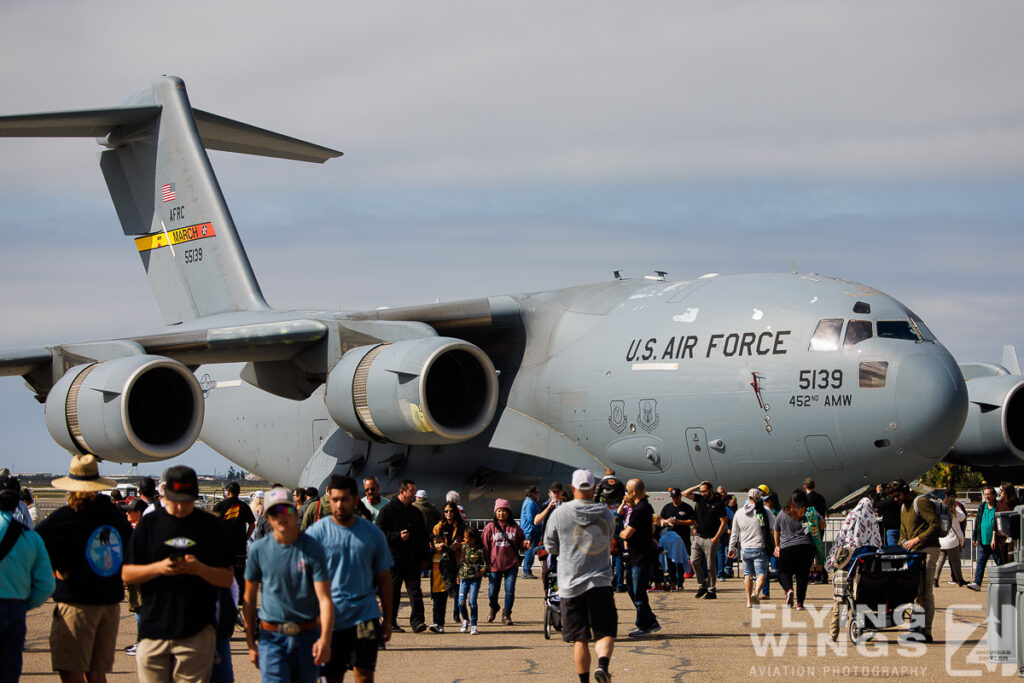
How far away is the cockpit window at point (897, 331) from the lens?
13.9 metres

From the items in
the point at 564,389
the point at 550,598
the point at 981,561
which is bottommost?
the point at 981,561

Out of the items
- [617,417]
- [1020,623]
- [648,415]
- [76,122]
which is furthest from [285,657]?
[76,122]

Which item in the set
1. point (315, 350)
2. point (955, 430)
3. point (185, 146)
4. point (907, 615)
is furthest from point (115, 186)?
point (907, 615)

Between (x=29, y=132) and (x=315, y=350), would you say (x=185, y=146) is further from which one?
(x=315, y=350)

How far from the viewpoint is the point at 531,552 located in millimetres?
16562

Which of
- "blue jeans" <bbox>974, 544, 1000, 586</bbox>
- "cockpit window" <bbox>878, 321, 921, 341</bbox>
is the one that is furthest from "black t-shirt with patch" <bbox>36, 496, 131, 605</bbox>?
"blue jeans" <bbox>974, 544, 1000, 586</bbox>

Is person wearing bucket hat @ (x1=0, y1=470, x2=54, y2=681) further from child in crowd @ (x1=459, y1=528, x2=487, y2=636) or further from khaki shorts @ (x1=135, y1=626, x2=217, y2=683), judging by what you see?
child in crowd @ (x1=459, y1=528, x2=487, y2=636)

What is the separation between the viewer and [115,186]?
73.7ft

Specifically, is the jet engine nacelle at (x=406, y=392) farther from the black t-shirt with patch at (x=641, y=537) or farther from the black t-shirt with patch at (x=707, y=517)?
the black t-shirt with patch at (x=641, y=537)

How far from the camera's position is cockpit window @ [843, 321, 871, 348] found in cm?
1392

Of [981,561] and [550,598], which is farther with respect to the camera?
[981,561]

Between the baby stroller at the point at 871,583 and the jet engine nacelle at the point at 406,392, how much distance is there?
257 inches

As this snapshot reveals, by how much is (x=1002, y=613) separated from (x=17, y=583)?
624cm

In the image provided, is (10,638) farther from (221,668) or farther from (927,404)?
(927,404)
